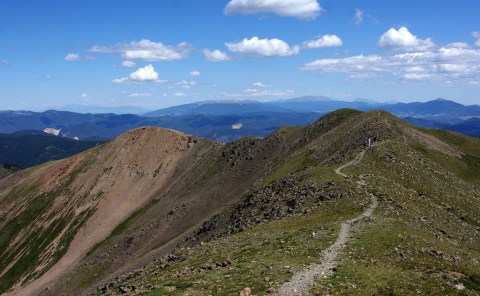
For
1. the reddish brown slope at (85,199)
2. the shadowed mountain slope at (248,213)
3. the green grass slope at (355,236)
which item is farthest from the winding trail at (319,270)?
the reddish brown slope at (85,199)

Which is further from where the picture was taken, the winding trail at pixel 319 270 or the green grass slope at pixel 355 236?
the green grass slope at pixel 355 236

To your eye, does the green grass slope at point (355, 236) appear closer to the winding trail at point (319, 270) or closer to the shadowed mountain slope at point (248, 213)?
the shadowed mountain slope at point (248, 213)

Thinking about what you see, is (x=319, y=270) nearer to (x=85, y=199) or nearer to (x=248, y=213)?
(x=248, y=213)

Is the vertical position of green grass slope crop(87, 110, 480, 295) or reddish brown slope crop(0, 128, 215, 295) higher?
green grass slope crop(87, 110, 480, 295)

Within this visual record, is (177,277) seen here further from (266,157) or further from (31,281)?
(31,281)

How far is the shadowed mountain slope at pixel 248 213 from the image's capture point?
2983cm

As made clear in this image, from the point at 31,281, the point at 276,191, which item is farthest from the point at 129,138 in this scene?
the point at 276,191

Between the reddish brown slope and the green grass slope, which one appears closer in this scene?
the green grass slope

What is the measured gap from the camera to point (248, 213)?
6291 cm

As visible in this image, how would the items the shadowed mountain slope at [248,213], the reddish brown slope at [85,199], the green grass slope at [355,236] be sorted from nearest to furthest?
the green grass slope at [355,236] → the shadowed mountain slope at [248,213] → the reddish brown slope at [85,199]

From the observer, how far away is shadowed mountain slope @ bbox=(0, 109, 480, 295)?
29828mm

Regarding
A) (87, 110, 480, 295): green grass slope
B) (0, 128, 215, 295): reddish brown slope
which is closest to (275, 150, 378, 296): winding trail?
(87, 110, 480, 295): green grass slope

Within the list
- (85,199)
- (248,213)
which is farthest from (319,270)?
(85,199)

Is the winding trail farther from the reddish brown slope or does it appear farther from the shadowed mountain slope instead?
the reddish brown slope
